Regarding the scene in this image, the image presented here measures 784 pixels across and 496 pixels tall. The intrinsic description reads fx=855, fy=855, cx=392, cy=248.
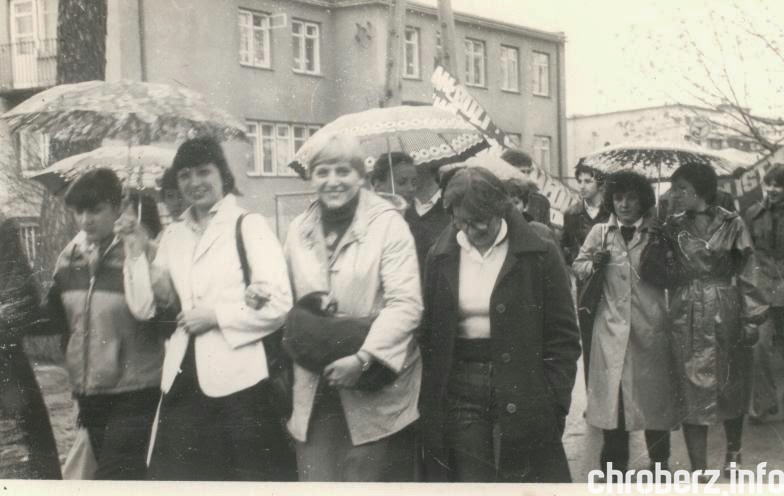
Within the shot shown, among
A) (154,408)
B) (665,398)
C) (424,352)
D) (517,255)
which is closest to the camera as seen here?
(517,255)

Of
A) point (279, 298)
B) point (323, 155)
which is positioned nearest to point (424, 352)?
point (279, 298)

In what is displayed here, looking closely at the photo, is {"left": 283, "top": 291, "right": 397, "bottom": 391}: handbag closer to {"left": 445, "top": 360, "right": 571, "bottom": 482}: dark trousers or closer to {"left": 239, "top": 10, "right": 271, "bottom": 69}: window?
{"left": 445, "top": 360, "right": 571, "bottom": 482}: dark trousers

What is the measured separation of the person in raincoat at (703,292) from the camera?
155 inches

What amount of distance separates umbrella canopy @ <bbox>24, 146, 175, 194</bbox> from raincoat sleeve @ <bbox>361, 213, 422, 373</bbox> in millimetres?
1076

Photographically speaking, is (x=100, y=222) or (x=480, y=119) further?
(x=480, y=119)

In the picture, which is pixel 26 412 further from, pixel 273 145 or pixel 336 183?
pixel 336 183

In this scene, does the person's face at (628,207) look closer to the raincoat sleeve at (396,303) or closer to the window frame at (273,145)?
the raincoat sleeve at (396,303)

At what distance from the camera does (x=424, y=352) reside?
3.42 metres

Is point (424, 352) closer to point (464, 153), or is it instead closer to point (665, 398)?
point (464, 153)

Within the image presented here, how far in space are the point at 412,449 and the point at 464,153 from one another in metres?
1.29

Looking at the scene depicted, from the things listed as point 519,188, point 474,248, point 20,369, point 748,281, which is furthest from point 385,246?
point 20,369

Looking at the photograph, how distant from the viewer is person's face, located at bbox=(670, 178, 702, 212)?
3939 millimetres

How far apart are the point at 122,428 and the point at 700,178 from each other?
279cm

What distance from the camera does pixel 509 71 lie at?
4.23m
